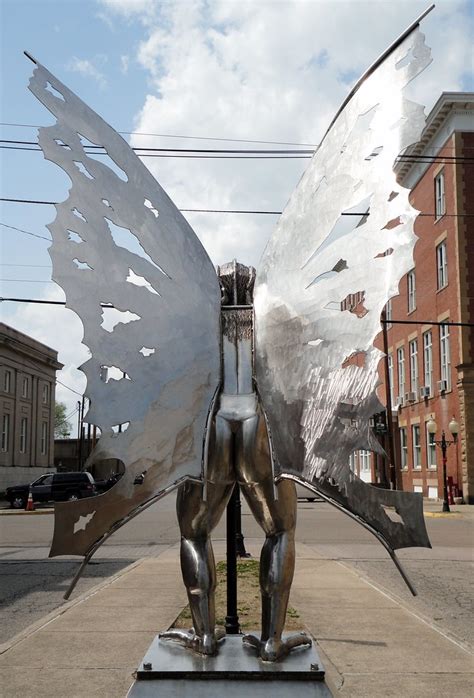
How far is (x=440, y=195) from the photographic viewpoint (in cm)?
2844

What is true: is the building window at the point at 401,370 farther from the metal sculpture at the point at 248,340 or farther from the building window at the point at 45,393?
the metal sculpture at the point at 248,340

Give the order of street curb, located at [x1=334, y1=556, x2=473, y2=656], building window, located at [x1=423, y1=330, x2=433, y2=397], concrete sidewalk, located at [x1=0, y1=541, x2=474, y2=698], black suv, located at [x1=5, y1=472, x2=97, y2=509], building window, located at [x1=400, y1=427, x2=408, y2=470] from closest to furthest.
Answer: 1. concrete sidewalk, located at [x1=0, y1=541, x2=474, y2=698]
2. street curb, located at [x1=334, y1=556, x2=473, y2=656]
3. black suv, located at [x1=5, y1=472, x2=97, y2=509]
4. building window, located at [x1=423, y1=330, x2=433, y2=397]
5. building window, located at [x1=400, y1=427, x2=408, y2=470]

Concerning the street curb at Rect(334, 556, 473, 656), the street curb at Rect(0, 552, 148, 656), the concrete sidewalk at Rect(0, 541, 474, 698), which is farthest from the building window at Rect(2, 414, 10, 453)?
the concrete sidewalk at Rect(0, 541, 474, 698)

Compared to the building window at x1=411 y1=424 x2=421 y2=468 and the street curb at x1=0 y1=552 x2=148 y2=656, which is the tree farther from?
the street curb at x1=0 y1=552 x2=148 y2=656

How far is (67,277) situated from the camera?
388 centimetres

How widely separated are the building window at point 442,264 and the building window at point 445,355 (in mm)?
1780

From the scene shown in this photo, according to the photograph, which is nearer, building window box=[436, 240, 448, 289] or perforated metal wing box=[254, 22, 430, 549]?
perforated metal wing box=[254, 22, 430, 549]

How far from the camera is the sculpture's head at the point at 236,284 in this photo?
163 inches

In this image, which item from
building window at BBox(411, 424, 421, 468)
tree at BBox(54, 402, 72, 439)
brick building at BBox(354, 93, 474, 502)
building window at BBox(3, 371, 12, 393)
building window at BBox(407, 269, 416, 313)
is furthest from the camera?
tree at BBox(54, 402, 72, 439)

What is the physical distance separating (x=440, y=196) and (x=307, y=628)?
79.6 feet

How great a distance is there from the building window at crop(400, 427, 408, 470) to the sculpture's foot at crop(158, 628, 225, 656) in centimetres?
3111

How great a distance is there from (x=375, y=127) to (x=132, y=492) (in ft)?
7.42

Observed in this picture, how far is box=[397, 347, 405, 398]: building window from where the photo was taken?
3434 centimetres

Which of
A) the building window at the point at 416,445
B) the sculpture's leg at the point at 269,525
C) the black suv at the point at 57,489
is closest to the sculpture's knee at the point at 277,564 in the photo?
the sculpture's leg at the point at 269,525
